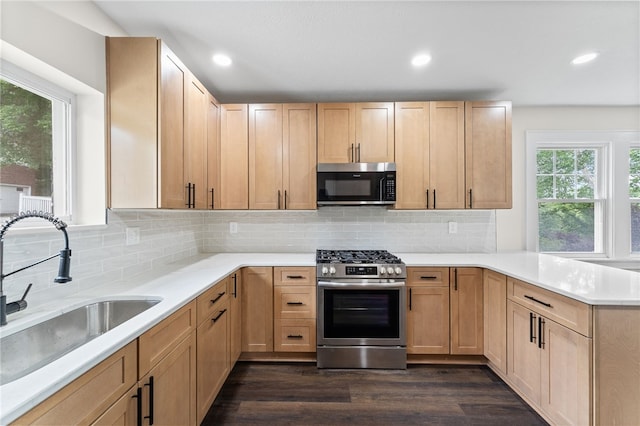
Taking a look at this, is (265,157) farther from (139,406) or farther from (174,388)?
(139,406)

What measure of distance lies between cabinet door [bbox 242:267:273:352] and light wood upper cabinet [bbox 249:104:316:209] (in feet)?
2.37

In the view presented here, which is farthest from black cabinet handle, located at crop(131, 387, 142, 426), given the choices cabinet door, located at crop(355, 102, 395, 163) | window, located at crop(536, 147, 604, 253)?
window, located at crop(536, 147, 604, 253)

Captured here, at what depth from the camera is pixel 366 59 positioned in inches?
88.3

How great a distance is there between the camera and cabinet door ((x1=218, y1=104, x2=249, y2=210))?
9.43 feet

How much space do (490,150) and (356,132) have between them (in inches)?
52.1

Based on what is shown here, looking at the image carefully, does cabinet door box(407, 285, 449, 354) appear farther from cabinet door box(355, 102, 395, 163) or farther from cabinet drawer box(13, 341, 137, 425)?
cabinet drawer box(13, 341, 137, 425)

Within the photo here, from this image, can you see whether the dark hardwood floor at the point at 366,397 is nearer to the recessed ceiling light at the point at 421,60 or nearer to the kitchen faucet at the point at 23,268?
the kitchen faucet at the point at 23,268

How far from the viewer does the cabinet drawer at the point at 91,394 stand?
0.75 meters

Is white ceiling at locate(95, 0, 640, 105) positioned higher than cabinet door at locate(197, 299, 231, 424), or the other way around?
white ceiling at locate(95, 0, 640, 105)

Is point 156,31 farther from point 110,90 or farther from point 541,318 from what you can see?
point 541,318

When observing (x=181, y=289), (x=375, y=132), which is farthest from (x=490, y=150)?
(x=181, y=289)

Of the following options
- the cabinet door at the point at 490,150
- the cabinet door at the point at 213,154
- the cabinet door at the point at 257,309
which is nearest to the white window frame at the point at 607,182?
the cabinet door at the point at 490,150

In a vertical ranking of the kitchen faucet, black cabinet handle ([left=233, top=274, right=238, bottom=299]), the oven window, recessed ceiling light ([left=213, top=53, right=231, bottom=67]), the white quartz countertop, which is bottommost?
the oven window

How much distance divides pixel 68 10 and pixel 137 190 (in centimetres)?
100
